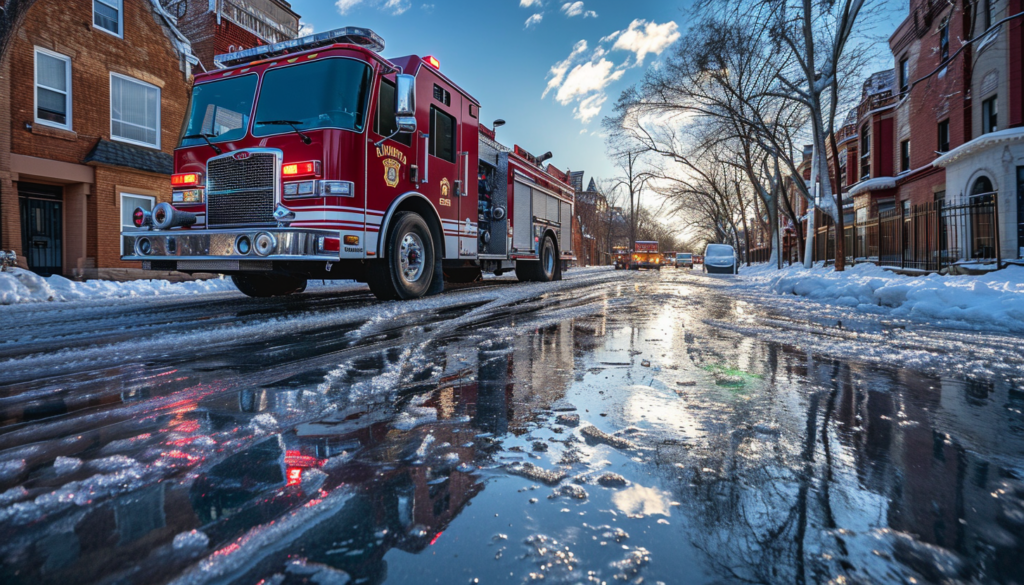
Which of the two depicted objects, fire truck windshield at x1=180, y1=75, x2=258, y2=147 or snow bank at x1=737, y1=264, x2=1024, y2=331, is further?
fire truck windshield at x1=180, y1=75, x2=258, y2=147

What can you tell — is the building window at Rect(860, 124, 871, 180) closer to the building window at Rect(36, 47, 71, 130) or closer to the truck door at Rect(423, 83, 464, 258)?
the truck door at Rect(423, 83, 464, 258)

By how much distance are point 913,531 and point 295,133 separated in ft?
20.7

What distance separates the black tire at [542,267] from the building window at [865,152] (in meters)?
22.2

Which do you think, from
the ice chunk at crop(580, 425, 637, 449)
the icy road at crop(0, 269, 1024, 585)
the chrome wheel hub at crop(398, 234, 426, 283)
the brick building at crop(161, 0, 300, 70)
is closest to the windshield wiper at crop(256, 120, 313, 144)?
the chrome wheel hub at crop(398, 234, 426, 283)

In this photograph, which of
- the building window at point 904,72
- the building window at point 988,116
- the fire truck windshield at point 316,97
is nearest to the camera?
the fire truck windshield at point 316,97

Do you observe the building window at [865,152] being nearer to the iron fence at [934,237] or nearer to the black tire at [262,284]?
the iron fence at [934,237]

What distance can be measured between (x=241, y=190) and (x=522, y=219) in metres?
6.44

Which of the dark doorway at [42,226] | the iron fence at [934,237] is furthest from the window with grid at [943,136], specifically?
the dark doorway at [42,226]

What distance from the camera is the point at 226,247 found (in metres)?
5.84

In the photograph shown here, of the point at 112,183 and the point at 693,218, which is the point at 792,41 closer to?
the point at 112,183

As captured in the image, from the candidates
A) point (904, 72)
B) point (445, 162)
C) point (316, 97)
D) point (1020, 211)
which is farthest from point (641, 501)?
point (904, 72)

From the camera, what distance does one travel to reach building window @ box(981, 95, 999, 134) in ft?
55.3

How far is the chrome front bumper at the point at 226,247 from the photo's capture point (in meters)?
5.68

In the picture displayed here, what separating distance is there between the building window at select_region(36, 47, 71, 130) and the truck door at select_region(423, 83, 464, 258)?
11559 mm
